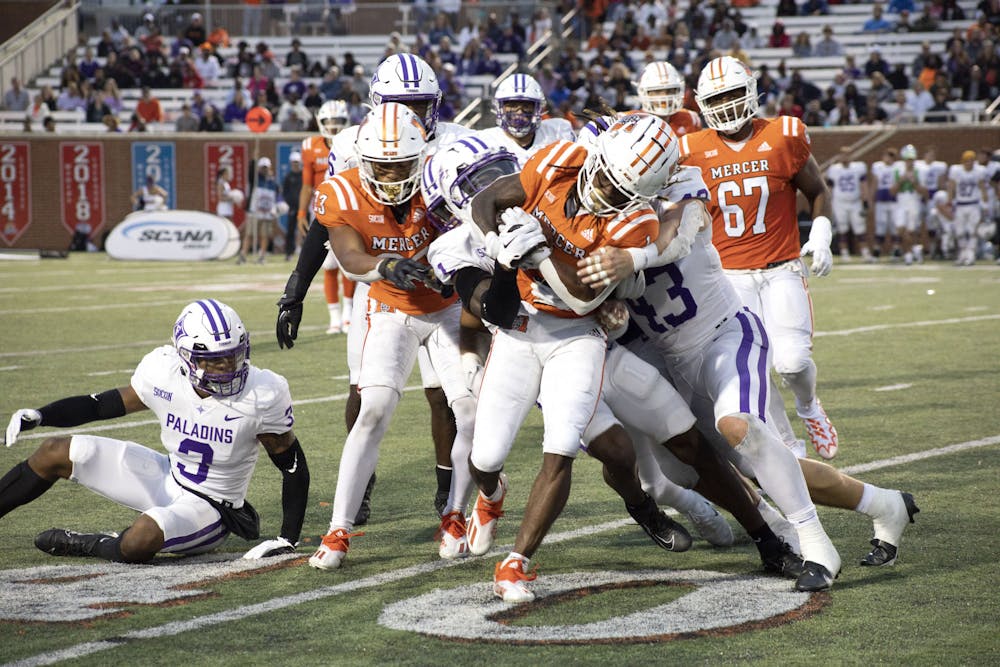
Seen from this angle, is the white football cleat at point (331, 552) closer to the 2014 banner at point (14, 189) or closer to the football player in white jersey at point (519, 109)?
Result: the football player in white jersey at point (519, 109)

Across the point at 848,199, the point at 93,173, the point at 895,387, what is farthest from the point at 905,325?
the point at 93,173

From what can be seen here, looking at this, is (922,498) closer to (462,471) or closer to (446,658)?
(462,471)

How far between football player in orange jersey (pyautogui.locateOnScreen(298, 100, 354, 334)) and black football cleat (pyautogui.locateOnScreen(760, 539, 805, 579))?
618 centimetres

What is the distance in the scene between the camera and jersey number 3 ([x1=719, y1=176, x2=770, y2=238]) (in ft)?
21.0

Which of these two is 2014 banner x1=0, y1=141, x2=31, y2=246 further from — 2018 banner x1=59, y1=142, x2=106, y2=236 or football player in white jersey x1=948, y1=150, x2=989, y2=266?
football player in white jersey x1=948, y1=150, x2=989, y2=266

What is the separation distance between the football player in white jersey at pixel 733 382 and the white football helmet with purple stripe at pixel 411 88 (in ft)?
5.23

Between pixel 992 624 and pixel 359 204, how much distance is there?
271cm

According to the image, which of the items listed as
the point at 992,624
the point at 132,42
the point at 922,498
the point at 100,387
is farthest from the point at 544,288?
the point at 132,42

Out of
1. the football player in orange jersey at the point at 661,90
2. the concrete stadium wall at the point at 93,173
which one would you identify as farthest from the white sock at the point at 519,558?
the concrete stadium wall at the point at 93,173

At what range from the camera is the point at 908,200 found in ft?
67.3

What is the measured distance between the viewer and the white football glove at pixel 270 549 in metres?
4.92

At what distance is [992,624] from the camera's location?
4.02 m

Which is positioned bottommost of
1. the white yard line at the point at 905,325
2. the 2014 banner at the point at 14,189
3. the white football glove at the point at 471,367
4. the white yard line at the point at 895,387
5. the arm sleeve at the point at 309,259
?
the 2014 banner at the point at 14,189

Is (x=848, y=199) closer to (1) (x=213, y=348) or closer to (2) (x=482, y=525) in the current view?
(2) (x=482, y=525)
